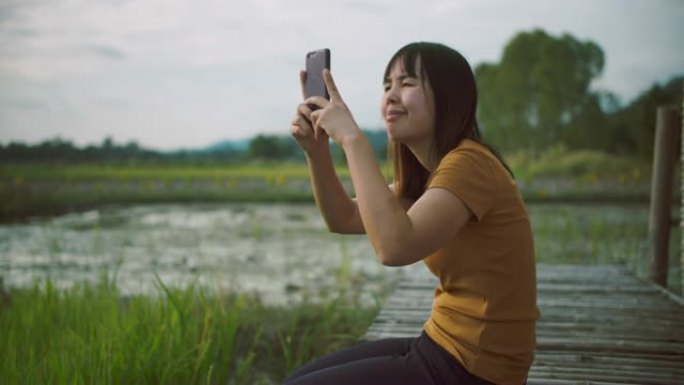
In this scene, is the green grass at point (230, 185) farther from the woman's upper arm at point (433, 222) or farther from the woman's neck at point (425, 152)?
the woman's upper arm at point (433, 222)

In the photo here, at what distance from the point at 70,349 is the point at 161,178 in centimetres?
1129

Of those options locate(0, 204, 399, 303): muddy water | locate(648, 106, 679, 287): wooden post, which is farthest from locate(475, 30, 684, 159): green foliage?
locate(648, 106, 679, 287): wooden post

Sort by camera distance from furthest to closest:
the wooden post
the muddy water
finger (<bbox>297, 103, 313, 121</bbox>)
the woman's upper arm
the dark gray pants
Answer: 1. the muddy water
2. the wooden post
3. finger (<bbox>297, 103, 313, 121</bbox>)
4. the dark gray pants
5. the woman's upper arm

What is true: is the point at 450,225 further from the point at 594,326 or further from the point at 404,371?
the point at 594,326

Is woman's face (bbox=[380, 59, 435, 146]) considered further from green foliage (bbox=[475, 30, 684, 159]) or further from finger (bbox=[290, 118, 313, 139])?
green foliage (bbox=[475, 30, 684, 159])

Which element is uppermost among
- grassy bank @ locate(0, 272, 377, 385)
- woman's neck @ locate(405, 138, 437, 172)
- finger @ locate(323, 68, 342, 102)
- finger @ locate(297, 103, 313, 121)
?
finger @ locate(323, 68, 342, 102)

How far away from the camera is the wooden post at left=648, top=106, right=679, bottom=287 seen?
3.37 meters

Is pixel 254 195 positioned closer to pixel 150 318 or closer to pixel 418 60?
Answer: pixel 150 318

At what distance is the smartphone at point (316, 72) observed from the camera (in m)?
1.34

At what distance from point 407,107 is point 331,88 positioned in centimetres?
15

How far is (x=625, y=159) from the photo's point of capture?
31.8 ft

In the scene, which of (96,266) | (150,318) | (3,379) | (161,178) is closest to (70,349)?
(3,379)

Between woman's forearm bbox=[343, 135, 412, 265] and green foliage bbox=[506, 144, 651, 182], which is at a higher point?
woman's forearm bbox=[343, 135, 412, 265]

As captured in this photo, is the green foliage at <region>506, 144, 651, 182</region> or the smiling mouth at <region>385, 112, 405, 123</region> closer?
the smiling mouth at <region>385, 112, 405, 123</region>
